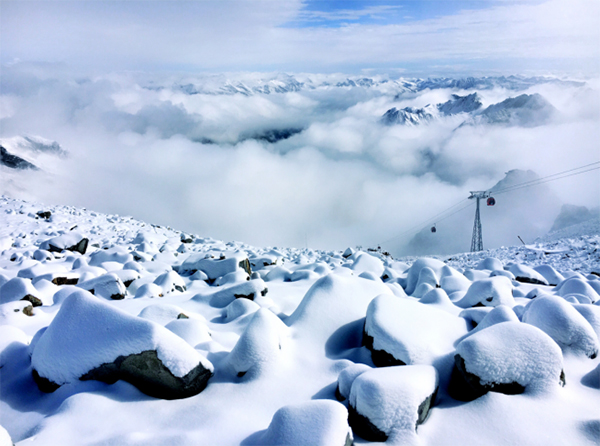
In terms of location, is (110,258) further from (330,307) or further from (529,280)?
(529,280)

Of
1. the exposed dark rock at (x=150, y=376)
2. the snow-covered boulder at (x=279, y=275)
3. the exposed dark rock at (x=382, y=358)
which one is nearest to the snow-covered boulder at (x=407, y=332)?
the exposed dark rock at (x=382, y=358)

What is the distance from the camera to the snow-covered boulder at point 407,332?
11.8 ft

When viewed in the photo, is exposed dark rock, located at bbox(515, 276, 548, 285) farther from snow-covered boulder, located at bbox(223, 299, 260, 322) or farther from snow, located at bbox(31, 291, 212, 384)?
snow, located at bbox(31, 291, 212, 384)

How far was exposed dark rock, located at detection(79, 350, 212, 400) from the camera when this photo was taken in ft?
10.2

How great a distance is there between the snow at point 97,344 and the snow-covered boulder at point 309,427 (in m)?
1.06

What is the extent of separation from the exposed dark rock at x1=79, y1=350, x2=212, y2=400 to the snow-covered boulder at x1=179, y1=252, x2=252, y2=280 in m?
5.73

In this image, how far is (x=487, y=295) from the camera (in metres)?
5.96

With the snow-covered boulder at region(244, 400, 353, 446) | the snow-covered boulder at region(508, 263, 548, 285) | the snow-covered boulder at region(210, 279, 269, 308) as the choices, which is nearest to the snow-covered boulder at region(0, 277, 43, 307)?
the snow-covered boulder at region(210, 279, 269, 308)

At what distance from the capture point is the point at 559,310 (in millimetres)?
3873

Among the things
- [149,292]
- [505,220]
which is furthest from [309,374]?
[505,220]

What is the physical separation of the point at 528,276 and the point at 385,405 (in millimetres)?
8258

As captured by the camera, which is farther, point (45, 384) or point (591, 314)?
point (591, 314)

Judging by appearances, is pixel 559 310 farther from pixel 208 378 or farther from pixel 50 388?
pixel 50 388

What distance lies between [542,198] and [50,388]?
140567 millimetres
